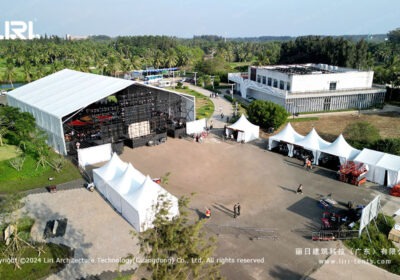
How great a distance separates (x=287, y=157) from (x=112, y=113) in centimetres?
1654

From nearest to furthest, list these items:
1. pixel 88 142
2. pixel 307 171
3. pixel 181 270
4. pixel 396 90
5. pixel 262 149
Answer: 1. pixel 181 270
2. pixel 307 171
3. pixel 88 142
4. pixel 262 149
5. pixel 396 90

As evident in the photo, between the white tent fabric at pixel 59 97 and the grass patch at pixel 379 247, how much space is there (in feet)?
72.6

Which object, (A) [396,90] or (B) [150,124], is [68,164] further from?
(A) [396,90]

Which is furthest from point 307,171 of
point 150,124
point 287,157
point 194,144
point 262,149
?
point 150,124

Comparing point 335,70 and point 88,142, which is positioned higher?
point 335,70

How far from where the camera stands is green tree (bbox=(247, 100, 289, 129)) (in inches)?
1357

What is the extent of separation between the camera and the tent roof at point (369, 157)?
23873 mm

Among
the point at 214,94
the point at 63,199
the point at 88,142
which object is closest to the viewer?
the point at 63,199

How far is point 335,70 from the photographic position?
182 ft

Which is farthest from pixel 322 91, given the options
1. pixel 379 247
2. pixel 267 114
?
pixel 379 247

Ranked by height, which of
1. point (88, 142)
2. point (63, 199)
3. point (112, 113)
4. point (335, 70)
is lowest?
point (63, 199)

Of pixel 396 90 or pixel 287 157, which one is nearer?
pixel 287 157

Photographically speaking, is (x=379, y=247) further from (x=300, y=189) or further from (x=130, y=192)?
(x=130, y=192)

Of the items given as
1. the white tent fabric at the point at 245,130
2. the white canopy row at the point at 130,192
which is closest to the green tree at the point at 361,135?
the white tent fabric at the point at 245,130
